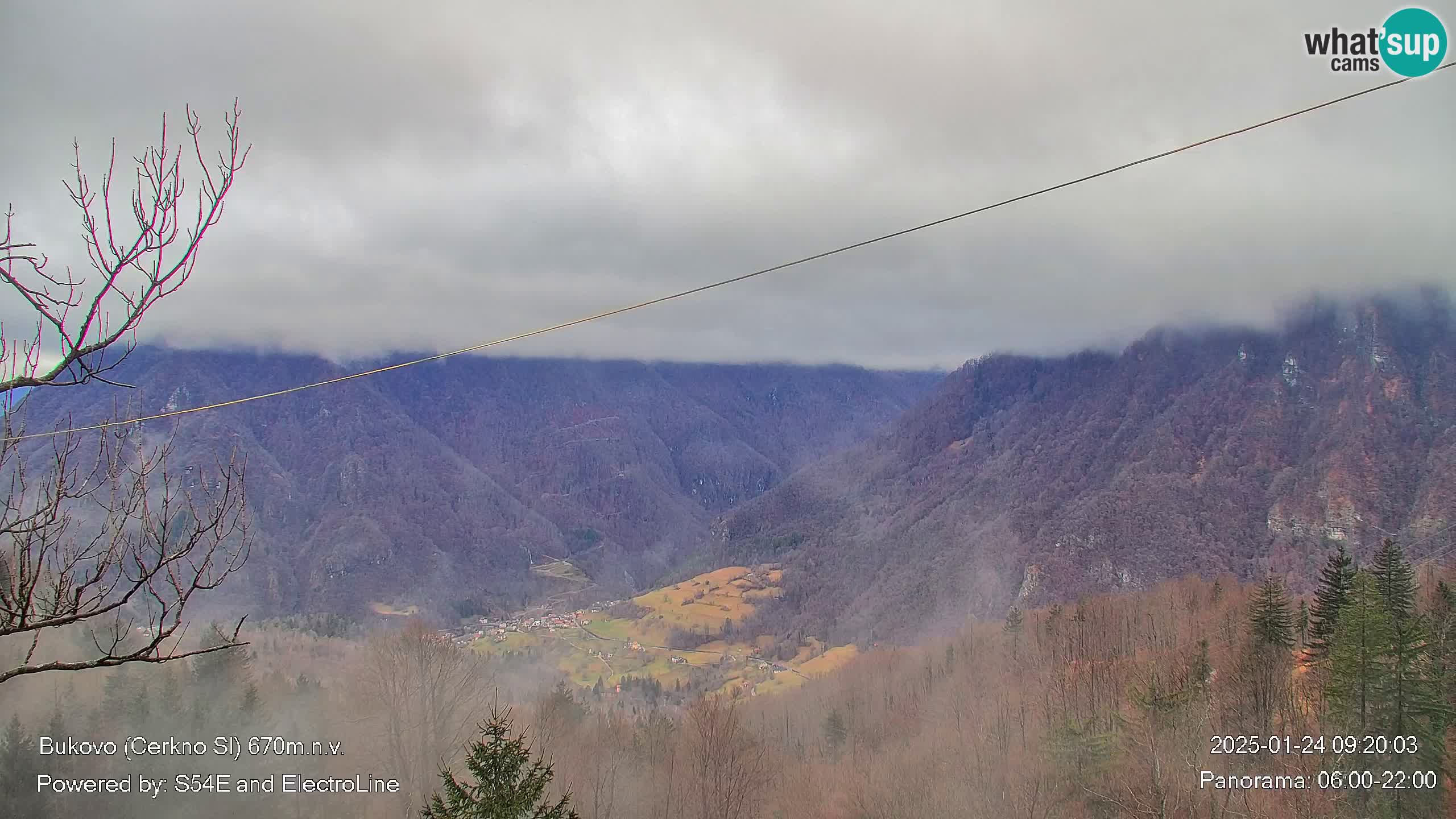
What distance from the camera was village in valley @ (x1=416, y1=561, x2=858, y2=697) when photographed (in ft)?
406

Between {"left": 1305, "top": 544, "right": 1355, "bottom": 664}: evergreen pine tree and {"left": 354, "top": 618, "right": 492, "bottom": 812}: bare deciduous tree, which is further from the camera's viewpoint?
{"left": 354, "top": 618, "right": 492, "bottom": 812}: bare deciduous tree

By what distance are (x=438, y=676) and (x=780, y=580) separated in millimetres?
137505

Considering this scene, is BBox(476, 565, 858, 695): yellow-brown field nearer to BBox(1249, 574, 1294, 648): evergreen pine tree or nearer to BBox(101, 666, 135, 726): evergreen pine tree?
BBox(101, 666, 135, 726): evergreen pine tree

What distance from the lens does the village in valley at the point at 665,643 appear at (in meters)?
124

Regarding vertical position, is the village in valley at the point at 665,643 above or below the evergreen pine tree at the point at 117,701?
below

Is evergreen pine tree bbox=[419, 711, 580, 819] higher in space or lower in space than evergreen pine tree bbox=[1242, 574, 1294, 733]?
higher

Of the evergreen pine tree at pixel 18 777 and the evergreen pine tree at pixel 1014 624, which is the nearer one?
the evergreen pine tree at pixel 18 777

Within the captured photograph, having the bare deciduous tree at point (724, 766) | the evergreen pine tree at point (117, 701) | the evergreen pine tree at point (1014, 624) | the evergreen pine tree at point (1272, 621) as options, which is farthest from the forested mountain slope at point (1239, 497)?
the evergreen pine tree at point (117, 701)

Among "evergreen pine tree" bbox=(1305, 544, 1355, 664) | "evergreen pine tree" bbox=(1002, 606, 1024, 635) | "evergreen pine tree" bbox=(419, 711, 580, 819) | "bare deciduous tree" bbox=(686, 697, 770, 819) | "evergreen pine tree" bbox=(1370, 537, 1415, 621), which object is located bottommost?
"bare deciduous tree" bbox=(686, 697, 770, 819)

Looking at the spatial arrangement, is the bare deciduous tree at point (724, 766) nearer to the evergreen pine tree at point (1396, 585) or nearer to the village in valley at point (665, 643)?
the village in valley at point (665, 643)

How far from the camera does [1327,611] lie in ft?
141

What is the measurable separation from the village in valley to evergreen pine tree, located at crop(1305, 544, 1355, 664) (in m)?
70.6

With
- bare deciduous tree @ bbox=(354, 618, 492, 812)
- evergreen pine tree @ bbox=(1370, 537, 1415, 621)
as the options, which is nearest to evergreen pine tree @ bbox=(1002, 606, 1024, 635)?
evergreen pine tree @ bbox=(1370, 537, 1415, 621)

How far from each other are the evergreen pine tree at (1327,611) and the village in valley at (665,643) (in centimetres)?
7061
